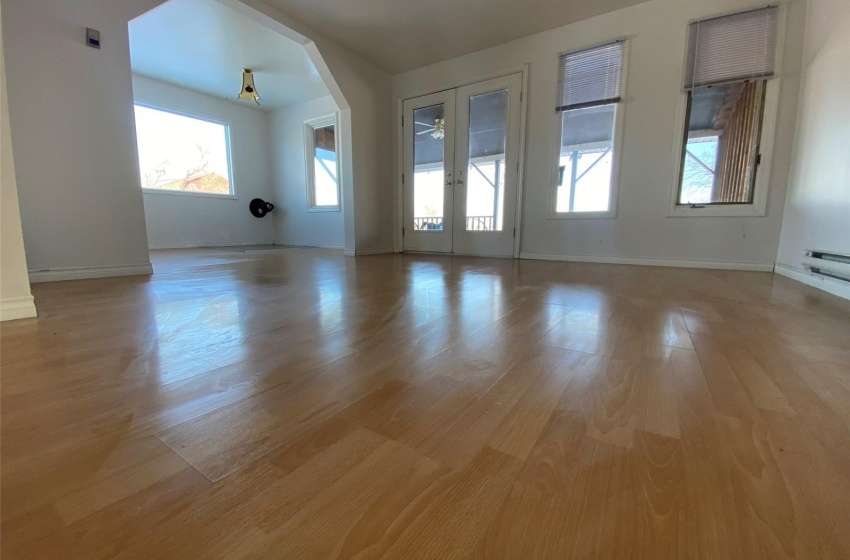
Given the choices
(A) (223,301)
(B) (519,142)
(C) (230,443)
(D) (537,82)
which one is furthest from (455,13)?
(C) (230,443)

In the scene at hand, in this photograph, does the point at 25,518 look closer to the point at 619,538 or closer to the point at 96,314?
the point at 619,538

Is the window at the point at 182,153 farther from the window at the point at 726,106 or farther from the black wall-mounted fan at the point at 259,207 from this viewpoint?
the window at the point at 726,106

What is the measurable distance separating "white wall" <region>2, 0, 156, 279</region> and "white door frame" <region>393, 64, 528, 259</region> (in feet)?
9.42

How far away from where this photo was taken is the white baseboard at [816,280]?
6.53 ft

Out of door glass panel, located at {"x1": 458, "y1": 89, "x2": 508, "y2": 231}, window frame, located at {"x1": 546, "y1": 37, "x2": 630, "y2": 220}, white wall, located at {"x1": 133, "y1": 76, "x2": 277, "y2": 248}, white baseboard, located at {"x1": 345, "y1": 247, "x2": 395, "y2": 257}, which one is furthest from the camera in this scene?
white wall, located at {"x1": 133, "y1": 76, "x2": 277, "y2": 248}

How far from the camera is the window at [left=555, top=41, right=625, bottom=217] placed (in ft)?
11.3

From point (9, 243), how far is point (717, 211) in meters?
4.82

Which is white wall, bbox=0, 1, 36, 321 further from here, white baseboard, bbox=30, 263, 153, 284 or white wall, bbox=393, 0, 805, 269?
white wall, bbox=393, 0, 805, 269

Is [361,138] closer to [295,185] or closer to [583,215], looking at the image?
[295,185]

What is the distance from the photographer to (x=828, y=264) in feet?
7.00

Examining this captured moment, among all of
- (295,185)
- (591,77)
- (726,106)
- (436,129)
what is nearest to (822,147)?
(726,106)

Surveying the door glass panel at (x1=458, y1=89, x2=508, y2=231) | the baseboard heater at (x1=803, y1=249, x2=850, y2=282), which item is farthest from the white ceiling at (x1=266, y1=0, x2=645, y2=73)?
the baseboard heater at (x1=803, y1=249, x2=850, y2=282)

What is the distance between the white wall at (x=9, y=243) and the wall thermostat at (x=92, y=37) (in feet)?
4.64

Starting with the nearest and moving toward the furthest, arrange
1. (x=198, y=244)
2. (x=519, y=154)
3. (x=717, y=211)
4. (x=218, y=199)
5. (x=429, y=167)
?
1. (x=717, y=211)
2. (x=519, y=154)
3. (x=429, y=167)
4. (x=198, y=244)
5. (x=218, y=199)
